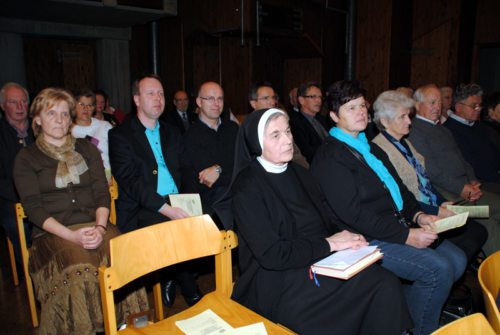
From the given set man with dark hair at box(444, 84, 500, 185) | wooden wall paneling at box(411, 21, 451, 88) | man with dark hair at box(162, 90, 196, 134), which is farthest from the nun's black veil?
wooden wall paneling at box(411, 21, 451, 88)

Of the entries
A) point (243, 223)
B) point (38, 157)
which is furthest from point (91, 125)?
point (243, 223)

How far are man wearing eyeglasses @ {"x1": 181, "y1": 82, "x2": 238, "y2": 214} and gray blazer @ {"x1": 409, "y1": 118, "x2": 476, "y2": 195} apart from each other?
Answer: 62.2 inches

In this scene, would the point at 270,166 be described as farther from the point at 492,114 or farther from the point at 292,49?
the point at 292,49

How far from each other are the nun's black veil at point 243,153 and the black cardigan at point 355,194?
0.49m

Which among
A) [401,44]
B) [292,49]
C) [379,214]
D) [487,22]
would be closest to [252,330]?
[379,214]

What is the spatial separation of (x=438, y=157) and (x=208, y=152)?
1.93m

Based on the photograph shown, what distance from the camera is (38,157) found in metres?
2.47

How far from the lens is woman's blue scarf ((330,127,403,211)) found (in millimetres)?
2545

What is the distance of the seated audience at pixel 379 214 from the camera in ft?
7.41

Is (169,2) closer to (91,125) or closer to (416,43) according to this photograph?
(91,125)

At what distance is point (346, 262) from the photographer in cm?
175

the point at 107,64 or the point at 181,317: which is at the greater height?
the point at 107,64

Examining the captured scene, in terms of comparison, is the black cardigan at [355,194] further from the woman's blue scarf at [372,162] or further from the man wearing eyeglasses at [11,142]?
the man wearing eyeglasses at [11,142]

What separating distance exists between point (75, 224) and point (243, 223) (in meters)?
1.23
